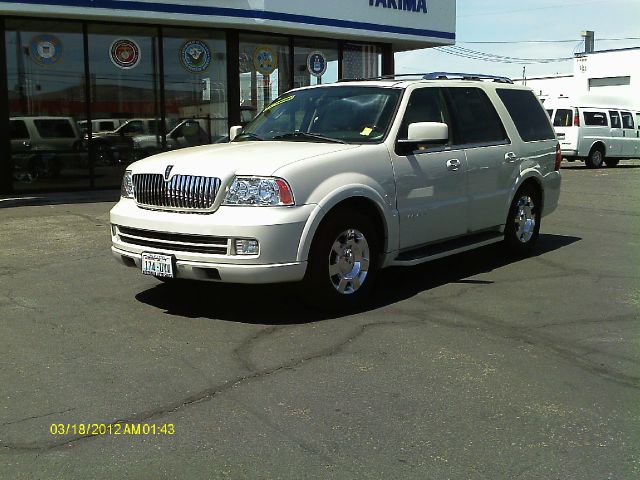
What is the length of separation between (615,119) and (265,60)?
1360cm

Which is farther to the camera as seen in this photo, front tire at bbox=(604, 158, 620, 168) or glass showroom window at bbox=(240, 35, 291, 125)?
front tire at bbox=(604, 158, 620, 168)

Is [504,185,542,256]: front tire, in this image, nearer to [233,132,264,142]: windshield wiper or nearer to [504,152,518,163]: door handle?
[504,152,518,163]: door handle

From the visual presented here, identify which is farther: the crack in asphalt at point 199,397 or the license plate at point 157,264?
the license plate at point 157,264

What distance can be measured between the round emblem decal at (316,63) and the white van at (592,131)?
355 inches

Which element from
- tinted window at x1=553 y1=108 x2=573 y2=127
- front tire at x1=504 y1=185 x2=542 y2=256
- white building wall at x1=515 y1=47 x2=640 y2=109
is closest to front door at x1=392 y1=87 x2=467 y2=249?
front tire at x1=504 y1=185 x2=542 y2=256

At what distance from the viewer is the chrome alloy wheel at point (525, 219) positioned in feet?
25.6

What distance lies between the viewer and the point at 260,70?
17172mm

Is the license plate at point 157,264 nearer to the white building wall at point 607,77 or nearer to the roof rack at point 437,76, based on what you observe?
the roof rack at point 437,76

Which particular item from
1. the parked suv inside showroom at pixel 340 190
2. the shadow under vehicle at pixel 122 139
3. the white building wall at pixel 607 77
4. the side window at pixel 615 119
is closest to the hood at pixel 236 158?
the parked suv inside showroom at pixel 340 190

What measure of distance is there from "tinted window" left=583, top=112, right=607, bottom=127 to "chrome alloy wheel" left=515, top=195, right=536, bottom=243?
16878mm

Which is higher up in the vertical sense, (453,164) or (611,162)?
(453,164)

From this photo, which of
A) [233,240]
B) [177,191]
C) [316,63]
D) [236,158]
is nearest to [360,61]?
[316,63]

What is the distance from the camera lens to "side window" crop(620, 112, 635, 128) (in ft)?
81.6

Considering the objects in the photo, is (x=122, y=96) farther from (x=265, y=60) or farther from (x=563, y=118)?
(x=563, y=118)
